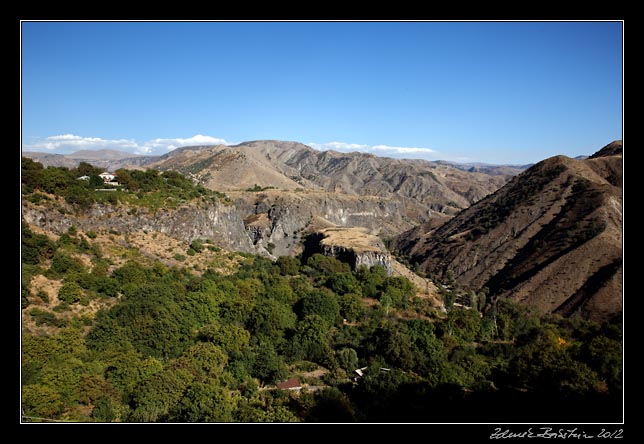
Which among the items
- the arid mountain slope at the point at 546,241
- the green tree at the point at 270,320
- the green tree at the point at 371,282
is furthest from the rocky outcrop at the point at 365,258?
the green tree at the point at 270,320

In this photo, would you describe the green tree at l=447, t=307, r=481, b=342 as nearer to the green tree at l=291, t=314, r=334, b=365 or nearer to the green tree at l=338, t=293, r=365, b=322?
the green tree at l=338, t=293, r=365, b=322

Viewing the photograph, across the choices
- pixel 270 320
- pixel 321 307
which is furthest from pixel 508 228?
pixel 270 320

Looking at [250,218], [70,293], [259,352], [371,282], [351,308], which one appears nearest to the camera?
[70,293]

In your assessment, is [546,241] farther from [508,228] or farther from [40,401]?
[40,401]

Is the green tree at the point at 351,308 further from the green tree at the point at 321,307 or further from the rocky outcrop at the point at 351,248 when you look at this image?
the rocky outcrop at the point at 351,248

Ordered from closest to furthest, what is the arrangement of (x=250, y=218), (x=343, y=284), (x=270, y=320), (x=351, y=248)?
(x=270, y=320) → (x=343, y=284) → (x=351, y=248) → (x=250, y=218)

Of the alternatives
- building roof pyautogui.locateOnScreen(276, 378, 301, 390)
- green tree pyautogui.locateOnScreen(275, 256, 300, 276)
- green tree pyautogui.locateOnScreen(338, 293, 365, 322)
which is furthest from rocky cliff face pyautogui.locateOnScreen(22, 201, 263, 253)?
building roof pyautogui.locateOnScreen(276, 378, 301, 390)

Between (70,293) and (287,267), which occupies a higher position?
(70,293)
